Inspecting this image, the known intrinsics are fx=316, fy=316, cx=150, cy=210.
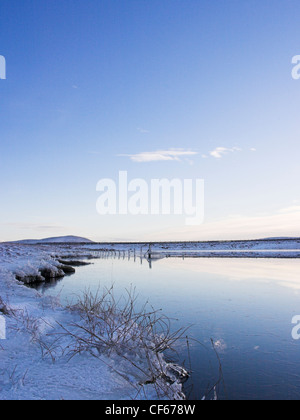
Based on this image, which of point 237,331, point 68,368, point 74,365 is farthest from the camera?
point 237,331

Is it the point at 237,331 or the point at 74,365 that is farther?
the point at 237,331

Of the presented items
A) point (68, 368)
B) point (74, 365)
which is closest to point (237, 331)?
point (74, 365)

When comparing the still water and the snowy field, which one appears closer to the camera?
the snowy field

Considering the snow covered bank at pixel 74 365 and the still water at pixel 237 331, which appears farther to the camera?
the still water at pixel 237 331

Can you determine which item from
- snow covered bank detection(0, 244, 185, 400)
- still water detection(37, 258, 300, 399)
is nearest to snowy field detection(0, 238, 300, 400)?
snow covered bank detection(0, 244, 185, 400)

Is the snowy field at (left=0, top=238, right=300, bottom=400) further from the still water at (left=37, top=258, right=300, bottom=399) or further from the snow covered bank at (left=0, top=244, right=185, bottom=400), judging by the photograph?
the still water at (left=37, top=258, right=300, bottom=399)

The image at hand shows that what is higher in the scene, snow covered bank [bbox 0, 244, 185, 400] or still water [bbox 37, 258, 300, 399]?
snow covered bank [bbox 0, 244, 185, 400]

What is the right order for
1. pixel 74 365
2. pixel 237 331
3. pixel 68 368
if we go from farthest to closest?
pixel 237 331, pixel 74 365, pixel 68 368

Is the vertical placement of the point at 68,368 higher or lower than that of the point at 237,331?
higher

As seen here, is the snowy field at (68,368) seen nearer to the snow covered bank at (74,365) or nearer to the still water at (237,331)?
the snow covered bank at (74,365)

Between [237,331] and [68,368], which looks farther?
[237,331]

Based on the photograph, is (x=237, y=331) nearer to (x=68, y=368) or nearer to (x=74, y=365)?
(x=74, y=365)

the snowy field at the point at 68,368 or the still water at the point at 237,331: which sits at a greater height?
the snowy field at the point at 68,368

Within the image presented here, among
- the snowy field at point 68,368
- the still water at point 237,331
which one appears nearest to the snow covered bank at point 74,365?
the snowy field at point 68,368
